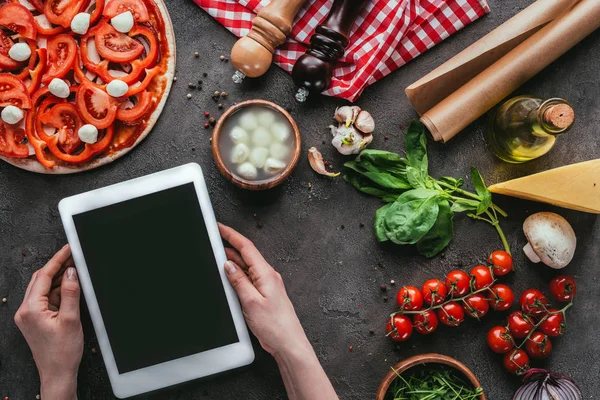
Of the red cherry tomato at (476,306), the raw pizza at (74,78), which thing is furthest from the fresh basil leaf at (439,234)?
the raw pizza at (74,78)

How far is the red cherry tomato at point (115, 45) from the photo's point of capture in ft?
6.36

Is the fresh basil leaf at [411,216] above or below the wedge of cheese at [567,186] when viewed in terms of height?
→ below

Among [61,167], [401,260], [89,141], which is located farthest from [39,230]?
[401,260]

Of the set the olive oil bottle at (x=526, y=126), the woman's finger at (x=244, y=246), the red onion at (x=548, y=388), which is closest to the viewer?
the olive oil bottle at (x=526, y=126)

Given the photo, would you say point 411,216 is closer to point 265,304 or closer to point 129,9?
point 265,304

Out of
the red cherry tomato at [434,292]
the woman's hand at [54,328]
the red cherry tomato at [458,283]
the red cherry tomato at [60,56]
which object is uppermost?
the red cherry tomato at [60,56]

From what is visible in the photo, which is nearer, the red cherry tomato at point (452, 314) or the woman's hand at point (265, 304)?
the woman's hand at point (265, 304)

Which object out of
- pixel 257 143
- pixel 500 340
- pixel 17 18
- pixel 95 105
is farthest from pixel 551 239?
pixel 17 18

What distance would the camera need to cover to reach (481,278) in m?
2.03

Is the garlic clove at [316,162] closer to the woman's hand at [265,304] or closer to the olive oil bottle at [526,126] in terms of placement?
the woman's hand at [265,304]

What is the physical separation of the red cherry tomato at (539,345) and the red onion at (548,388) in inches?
2.6

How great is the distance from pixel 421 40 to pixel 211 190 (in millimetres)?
963

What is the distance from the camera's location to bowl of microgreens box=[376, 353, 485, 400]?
6.32 ft

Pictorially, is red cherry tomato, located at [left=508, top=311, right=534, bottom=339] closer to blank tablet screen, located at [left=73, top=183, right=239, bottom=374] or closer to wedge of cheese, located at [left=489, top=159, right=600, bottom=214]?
wedge of cheese, located at [left=489, top=159, right=600, bottom=214]
